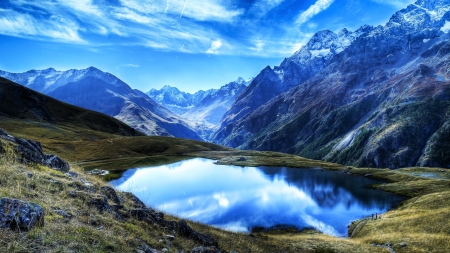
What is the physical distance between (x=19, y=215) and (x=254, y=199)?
8040cm

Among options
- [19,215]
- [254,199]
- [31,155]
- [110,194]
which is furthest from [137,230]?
[254,199]

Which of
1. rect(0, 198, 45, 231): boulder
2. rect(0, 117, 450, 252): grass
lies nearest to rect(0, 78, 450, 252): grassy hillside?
rect(0, 117, 450, 252): grass

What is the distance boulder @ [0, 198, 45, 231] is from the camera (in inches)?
352

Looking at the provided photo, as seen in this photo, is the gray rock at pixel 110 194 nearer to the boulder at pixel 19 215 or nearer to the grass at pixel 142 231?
the grass at pixel 142 231

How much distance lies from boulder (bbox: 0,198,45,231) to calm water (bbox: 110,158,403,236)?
48916 mm

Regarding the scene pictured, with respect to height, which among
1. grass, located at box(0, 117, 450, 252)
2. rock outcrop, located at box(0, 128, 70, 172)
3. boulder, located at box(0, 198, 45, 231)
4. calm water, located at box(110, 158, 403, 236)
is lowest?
calm water, located at box(110, 158, 403, 236)

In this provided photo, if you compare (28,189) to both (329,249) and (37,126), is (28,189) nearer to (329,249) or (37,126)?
(329,249)

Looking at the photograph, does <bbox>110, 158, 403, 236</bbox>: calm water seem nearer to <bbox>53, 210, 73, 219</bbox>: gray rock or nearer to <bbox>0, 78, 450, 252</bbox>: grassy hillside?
<bbox>0, 78, 450, 252</bbox>: grassy hillside

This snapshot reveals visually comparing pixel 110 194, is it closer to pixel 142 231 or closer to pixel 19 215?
pixel 142 231

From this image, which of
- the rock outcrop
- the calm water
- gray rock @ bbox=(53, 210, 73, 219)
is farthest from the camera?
the calm water

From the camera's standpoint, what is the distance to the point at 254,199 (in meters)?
84.8

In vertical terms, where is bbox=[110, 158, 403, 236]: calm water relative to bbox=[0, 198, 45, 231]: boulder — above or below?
below

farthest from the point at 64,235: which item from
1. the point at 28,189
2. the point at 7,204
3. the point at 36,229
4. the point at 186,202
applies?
the point at 186,202

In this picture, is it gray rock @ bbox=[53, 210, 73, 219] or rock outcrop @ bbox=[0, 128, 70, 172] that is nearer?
gray rock @ bbox=[53, 210, 73, 219]
